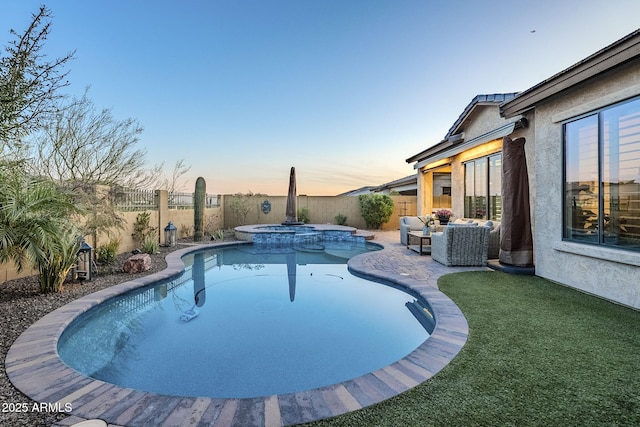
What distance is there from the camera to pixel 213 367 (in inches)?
139

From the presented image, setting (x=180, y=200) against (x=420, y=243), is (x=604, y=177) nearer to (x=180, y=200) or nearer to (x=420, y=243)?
(x=420, y=243)

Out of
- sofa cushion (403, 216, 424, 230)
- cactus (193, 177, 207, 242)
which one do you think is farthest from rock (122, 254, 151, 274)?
sofa cushion (403, 216, 424, 230)

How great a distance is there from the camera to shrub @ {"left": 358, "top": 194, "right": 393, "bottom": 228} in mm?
18188

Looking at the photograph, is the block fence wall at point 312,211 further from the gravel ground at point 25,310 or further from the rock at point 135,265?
the gravel ground at point 25,310

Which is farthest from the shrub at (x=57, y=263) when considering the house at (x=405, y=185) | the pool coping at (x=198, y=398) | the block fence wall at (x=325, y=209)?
the house at (x=405, y=185)

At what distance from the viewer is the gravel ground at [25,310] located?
2262mm

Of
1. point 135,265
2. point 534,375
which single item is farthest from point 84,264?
point 534,375

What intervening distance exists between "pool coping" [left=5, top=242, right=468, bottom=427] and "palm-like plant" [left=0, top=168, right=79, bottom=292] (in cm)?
175

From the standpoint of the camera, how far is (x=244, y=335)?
4.48m

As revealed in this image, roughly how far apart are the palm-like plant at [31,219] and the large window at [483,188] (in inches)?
429

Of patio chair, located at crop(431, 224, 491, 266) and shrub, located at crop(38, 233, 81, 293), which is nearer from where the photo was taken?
shrub, located at crop(38, 233, 81, 293)

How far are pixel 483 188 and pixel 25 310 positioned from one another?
11839 millimetres

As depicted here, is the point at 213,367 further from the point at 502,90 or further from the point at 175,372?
the point at 502,90

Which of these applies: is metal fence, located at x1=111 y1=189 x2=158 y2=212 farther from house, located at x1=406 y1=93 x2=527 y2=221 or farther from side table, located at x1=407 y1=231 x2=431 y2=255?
house, located at x1=406 y1=93 x2=527 y2=221
